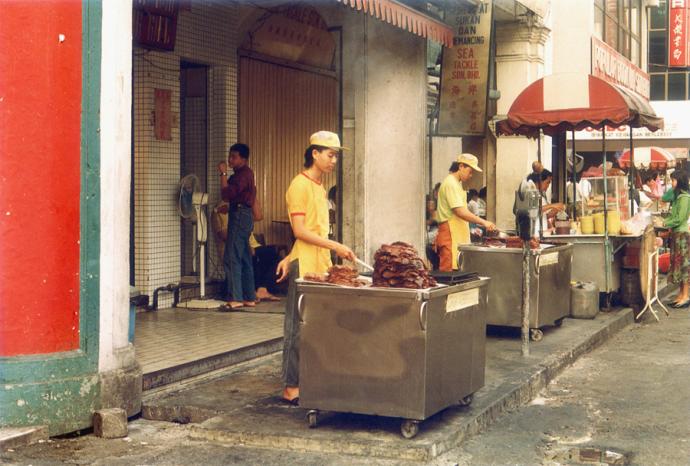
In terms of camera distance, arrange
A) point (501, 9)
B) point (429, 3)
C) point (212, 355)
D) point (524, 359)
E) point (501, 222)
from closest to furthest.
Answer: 1. point (212, 355)
2. point (524, 359)
3. point (429, 3)
4. point (501, 9)
5. point (501, 222)

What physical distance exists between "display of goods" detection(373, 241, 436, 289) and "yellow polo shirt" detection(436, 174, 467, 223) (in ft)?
A: 13.9

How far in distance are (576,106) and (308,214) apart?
6.62 m

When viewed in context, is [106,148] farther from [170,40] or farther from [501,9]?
[501,9]

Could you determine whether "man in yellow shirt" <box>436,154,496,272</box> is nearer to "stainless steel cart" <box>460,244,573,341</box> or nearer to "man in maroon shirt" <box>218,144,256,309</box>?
"stainless steel cart" <box>460,244,573,341</box>

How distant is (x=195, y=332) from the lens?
9758mm

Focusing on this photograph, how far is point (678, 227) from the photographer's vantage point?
14875mm

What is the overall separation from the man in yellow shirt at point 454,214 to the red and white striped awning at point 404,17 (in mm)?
1592

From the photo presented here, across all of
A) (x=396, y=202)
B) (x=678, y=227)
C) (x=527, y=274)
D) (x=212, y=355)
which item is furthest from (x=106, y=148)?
(x=678, y=227)

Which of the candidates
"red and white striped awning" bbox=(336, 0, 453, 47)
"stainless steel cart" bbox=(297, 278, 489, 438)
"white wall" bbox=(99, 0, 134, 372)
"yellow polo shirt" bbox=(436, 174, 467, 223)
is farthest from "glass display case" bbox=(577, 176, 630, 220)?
"white wall" bbox=(99, 0, 134, 372)

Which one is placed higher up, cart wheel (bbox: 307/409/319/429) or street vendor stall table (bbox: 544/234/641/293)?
street vendor stall table (bbox: 544/234/641/293)

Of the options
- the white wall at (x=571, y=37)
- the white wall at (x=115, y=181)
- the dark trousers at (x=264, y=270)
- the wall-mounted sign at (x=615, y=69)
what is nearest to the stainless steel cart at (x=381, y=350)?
the white wall at (x=115, y=181)

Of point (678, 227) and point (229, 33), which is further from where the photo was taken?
point (678, 227)

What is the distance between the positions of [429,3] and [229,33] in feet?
8.79

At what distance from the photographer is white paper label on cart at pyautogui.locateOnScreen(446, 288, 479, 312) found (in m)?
6.28
